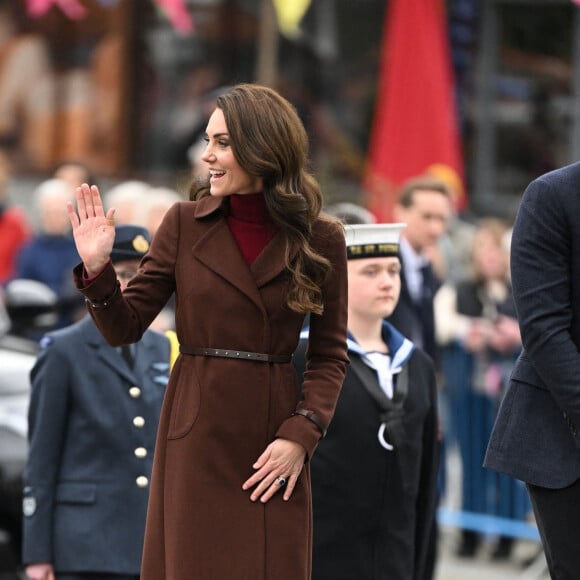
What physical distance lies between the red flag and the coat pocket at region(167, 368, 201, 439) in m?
9.66

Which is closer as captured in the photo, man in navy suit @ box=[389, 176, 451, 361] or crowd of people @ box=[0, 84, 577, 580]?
crowd of people @ box=[0, 84, 577, 580]

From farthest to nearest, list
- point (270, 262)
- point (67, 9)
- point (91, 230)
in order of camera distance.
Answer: point (67, 9) < point (270, 262) < point (91, 230)

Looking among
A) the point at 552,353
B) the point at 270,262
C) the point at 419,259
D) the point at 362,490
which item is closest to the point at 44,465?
the point at 362,490

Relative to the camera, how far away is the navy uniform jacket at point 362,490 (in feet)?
18.8

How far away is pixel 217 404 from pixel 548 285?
96 centimetres

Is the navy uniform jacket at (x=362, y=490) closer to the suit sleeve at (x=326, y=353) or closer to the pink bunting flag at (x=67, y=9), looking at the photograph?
the suit sleeve at (x=326, y=353)

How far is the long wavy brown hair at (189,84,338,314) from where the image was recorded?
4.63m

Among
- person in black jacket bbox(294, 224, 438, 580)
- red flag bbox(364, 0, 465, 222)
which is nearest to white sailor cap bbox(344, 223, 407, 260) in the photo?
person in black jacket bbox(294, 224, 438, 580)

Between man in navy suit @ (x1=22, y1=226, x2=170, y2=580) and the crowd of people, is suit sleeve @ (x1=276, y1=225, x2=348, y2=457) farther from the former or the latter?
man in navy suit @ (x1=22, y1=226, x2=170, y2=580)

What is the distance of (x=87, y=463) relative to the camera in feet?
19.7

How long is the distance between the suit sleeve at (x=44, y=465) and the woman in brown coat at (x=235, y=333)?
1.36 meters

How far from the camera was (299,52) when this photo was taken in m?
19.4

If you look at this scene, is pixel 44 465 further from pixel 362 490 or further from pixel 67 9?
pixel 67 9

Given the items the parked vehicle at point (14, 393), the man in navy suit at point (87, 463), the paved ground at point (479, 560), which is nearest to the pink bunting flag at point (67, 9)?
the paved ground at point (479, 560)
